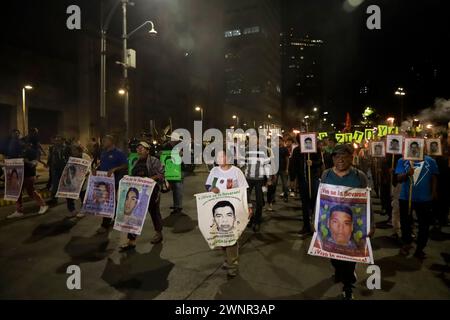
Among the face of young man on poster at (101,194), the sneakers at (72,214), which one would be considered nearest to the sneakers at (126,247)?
the face of young man on poster at (101,194)

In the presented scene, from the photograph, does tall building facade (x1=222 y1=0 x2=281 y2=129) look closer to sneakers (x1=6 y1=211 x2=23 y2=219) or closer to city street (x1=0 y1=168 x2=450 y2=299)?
sneakers (x1=6 y1=211 x2=23 y2=219)

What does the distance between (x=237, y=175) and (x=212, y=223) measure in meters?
0.78

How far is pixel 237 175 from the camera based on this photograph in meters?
4.99

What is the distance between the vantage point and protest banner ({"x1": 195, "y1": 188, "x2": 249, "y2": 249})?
4.70 meters

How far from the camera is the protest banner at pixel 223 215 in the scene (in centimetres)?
470

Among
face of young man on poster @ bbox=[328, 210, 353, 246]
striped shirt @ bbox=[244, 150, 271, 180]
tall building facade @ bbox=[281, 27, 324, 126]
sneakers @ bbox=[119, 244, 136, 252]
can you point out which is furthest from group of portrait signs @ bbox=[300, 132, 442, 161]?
tall building facade @ bbox=[281, 27, 324, 126]

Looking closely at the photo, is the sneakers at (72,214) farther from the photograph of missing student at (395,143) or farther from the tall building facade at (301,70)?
the tall building facade at (301,70)

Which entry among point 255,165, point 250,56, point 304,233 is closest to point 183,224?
point 255,165

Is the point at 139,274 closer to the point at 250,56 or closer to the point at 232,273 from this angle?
the point at 232,273

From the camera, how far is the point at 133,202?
574 cm

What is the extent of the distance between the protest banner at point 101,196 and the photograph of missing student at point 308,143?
12.5 feet

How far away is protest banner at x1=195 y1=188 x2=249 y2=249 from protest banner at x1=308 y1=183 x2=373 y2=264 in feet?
3.55

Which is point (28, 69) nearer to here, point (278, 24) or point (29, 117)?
point (29, 117)

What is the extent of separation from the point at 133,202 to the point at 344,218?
3.40 m
